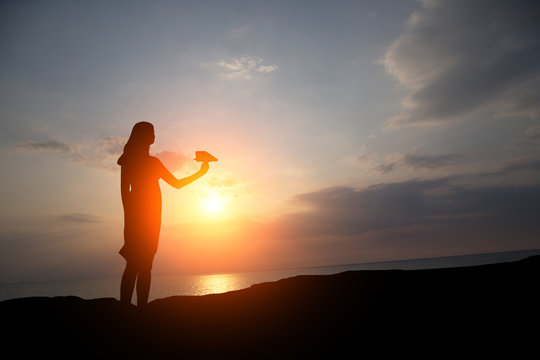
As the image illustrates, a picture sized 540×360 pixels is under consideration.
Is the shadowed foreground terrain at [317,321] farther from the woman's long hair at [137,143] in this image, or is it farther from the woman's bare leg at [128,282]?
the woman's long hair at [137,143]

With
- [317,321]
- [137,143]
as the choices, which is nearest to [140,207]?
[137,143]

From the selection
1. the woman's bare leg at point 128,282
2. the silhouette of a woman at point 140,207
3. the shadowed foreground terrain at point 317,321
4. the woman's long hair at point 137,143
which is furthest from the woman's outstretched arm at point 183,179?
the shadowed foreground terrain at point 317,321

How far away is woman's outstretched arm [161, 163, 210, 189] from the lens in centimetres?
656

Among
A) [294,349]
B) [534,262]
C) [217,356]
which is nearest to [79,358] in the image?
[217,356]

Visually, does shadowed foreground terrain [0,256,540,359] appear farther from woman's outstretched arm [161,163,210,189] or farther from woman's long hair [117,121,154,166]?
woman's long hair [117,121,154,166]

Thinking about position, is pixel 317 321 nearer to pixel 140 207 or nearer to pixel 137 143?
pixel 140 207

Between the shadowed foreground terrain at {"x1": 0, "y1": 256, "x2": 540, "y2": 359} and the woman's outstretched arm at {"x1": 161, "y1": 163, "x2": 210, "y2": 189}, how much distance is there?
233 centimetres

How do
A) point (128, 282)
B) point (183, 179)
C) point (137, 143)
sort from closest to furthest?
point (128, 282) → point (137, 143) → point (183, 179)

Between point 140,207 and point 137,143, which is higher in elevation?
point 137,143

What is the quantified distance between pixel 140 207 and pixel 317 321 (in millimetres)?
3794

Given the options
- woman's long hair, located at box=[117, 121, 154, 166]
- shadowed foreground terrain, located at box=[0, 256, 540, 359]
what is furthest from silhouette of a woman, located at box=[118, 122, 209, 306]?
shadowed foreground terrain, located at box=[0, 256, 540, 359]

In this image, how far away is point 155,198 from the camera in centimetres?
633

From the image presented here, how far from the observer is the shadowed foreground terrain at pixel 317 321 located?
3.90m

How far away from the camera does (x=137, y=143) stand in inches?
249
